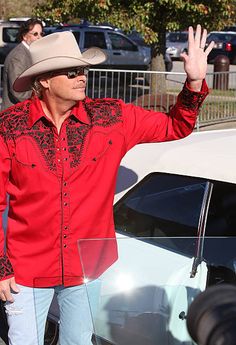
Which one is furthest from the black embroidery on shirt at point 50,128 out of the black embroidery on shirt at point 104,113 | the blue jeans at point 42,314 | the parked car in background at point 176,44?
the parked car in background at point 176,44

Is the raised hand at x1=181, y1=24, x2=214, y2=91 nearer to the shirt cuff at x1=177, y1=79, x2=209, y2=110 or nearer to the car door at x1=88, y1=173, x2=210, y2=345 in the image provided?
the shirt cuff at x1=177, y1=79, x2=209, y2=110

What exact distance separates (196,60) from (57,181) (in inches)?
28.6

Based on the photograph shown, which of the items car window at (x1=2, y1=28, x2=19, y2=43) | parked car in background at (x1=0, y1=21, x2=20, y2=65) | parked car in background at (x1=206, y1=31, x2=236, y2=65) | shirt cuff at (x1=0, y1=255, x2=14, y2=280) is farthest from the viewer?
parked car in background at (x1=206, y1=31, x2=236, y2=65)

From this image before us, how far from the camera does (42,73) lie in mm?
2910

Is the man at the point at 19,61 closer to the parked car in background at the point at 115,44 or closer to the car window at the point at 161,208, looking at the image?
the car window at the point at 161,208

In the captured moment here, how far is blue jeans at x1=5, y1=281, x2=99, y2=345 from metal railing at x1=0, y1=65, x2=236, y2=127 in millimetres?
7392

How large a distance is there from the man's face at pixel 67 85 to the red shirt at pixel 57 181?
8cm

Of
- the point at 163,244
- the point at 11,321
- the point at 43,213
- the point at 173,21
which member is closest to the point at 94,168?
the point at 43,213

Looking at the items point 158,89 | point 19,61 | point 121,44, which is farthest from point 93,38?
point 19,61

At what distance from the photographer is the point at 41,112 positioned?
113 inches

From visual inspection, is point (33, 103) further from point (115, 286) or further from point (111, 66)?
point (111, 66)

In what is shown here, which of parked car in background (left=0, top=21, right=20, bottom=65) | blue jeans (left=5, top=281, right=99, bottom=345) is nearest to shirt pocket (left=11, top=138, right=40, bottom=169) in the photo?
blue jeans (left=5, top=281, right=99, bottom=345)

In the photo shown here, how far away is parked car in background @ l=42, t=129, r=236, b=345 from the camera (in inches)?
106

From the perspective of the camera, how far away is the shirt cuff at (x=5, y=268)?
2.80 metres
